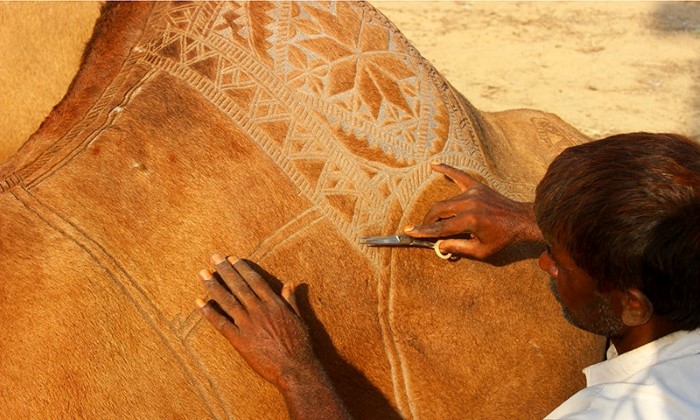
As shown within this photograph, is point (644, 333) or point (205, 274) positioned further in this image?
point (205, 274)

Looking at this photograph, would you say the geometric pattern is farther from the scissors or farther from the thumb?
the thumb

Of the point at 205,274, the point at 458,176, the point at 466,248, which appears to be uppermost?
the point at 205,274

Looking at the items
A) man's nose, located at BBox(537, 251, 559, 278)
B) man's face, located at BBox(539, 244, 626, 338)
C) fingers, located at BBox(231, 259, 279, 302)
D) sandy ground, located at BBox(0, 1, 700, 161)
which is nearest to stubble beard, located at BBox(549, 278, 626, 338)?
man's face, located at BBox(539, 244, 626, 338)

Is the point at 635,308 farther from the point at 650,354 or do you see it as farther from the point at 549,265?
the point at 549,265

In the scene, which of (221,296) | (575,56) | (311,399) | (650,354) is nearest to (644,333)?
(650,354)

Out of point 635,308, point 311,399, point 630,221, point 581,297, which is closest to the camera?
point 630,221

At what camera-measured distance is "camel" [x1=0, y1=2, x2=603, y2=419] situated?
1884 mm

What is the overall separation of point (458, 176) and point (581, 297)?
69 cm

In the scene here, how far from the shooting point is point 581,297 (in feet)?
5.92

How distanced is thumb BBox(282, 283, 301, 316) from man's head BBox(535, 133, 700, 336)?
64cm

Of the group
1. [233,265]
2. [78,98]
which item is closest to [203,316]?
[233,265]

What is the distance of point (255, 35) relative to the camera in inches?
92.4

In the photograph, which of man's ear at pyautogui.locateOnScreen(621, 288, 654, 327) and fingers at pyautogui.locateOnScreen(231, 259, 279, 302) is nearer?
man's ear at pyautogui.locateOnScreen(621, 288, 654, 327)

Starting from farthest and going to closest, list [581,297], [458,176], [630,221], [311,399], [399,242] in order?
[458,176] → [399,242] → [311,399] → [581,297] → [630,221]
